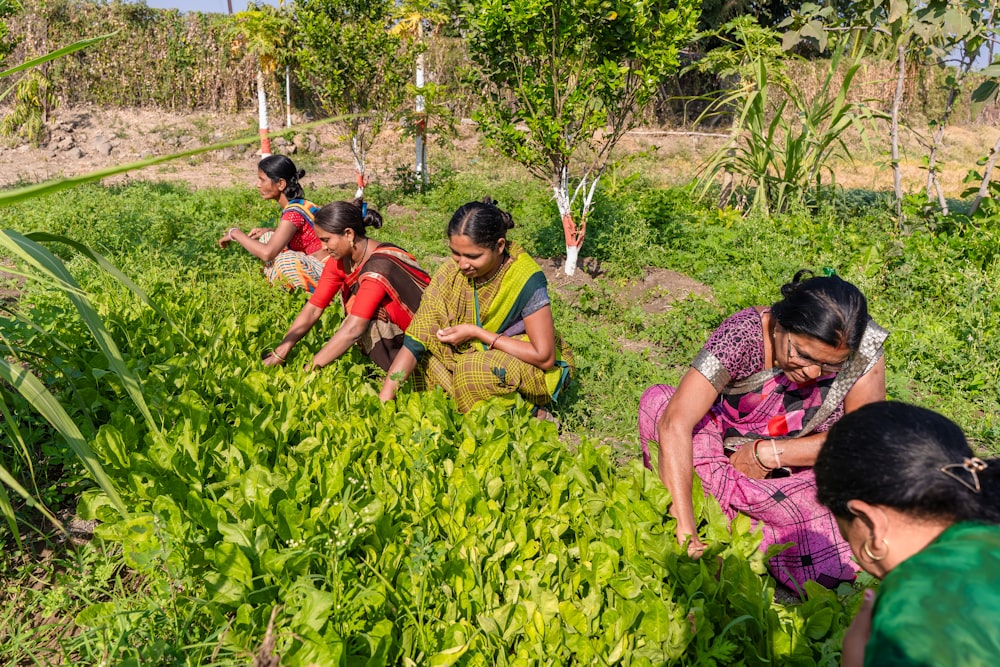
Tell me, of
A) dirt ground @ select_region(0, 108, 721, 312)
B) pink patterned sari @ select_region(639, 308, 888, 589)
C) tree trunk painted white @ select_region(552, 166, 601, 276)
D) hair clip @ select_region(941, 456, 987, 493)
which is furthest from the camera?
dirt ground @ select_region(0, 108, 721, 312)

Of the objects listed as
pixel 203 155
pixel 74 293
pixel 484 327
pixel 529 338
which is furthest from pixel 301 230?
pixel 203 155

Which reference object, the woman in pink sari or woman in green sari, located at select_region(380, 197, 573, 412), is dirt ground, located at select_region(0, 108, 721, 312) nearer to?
woman in green sari, located at select_region(380, 197, 573, 412)

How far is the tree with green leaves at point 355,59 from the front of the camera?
28.0ft

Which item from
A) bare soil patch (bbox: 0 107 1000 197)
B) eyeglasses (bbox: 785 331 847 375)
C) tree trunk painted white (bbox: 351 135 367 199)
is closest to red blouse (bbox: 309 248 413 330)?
eyeglasses (bbox: 785 331 847 375)

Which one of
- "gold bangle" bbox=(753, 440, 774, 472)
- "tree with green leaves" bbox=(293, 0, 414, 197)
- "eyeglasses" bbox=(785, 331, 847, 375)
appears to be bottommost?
"gold bangle" bbox=(753, 440, 774, 472)

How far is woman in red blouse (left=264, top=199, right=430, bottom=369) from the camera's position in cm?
346

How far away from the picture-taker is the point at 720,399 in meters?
2.92

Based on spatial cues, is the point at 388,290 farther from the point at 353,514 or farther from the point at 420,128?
the point at 420,128

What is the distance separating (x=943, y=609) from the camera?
38.2 inches

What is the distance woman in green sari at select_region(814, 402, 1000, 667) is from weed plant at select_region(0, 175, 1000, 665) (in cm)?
65

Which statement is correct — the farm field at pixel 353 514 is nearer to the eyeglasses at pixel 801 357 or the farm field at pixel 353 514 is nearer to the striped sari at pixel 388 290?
the striped sari at pixel 388 290

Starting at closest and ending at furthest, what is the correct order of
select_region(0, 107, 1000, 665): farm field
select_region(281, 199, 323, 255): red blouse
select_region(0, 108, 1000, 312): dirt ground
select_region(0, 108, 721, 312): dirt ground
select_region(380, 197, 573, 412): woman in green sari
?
select_region(0, 107, 1000, 665): farm field → select_region(380, 197, 573, 412): woman in green sari → select_region(281, 199, 323, 255): red blouse → select_region(0, 108, 1000, 312): dirt ground → select_region(0, 108, 721, 312): dirt ground

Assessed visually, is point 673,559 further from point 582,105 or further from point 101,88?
point 101,88

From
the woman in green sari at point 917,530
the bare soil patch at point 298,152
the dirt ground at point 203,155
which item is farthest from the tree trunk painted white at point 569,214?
the bare soil patch at point 298,152
